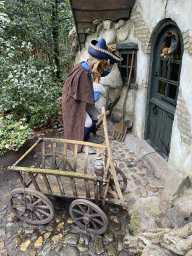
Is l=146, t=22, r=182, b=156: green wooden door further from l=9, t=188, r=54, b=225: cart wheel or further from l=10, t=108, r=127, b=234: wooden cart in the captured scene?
l=9, t=188, r=54, b=225: cart wheel

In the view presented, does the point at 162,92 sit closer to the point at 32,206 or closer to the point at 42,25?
the point at 32,206

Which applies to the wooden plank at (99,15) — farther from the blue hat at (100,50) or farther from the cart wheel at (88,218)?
the cart wheel at (88,218)

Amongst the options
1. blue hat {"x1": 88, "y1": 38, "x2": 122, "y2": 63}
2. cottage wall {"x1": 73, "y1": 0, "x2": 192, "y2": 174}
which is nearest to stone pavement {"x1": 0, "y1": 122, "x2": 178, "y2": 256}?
cottage wall {"x1": 73, "y1": 0, "x2": 192, "y2": 174}

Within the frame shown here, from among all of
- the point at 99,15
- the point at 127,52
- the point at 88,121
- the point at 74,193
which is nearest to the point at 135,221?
the point at 74,193

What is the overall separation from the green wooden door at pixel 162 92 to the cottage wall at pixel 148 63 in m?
0.15

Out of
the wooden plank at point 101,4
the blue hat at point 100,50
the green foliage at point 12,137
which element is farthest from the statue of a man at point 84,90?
the wooden plank at point 101,4

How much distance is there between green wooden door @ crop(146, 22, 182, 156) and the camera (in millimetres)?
3539

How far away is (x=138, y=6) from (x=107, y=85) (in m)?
1.96

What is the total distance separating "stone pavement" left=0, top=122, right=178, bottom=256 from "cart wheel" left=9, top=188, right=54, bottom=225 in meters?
0.13

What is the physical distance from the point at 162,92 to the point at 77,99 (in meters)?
1.77

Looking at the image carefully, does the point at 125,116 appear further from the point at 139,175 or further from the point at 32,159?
the point at 32,159

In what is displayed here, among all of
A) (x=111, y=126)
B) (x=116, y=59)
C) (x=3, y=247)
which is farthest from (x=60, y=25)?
(x=3, y=247)

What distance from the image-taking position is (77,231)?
2789 mm

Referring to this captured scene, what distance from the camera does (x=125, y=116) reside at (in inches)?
213
